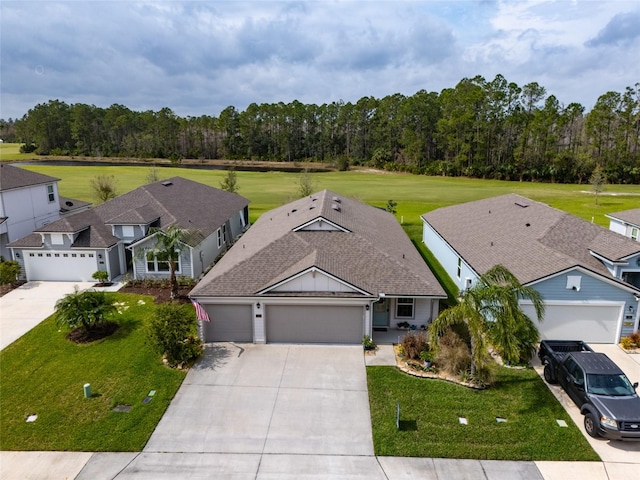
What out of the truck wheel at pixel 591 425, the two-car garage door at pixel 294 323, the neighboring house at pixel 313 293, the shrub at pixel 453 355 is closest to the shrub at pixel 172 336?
the neighboring house at pixel 313 293

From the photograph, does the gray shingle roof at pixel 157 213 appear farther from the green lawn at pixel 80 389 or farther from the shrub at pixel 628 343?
the shrub at pixel 628 343

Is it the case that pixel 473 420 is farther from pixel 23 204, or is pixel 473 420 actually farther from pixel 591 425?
pixel 23 204

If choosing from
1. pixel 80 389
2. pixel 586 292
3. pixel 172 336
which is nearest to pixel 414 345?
pixel 586 292

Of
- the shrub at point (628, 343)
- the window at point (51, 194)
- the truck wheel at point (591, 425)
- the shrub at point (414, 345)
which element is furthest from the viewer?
the window at point (51, 194)

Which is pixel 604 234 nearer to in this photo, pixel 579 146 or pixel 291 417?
pixel 291 417

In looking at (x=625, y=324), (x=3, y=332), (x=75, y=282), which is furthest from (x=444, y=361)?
(x=75, y=282)

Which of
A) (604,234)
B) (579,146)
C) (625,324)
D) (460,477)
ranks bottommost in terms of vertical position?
(460,477)
